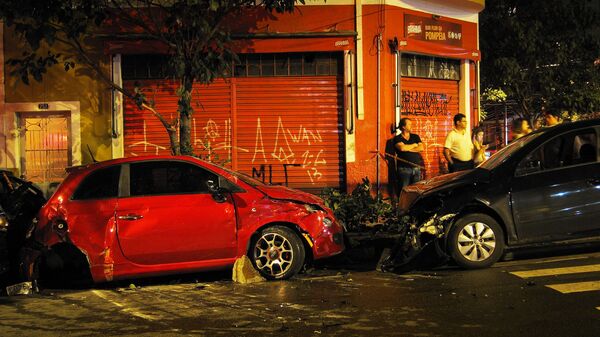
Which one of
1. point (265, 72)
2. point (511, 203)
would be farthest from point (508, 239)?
point (265, 72)

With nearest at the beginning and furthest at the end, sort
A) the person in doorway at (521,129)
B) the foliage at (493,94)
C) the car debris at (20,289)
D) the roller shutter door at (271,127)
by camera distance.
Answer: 1. the car debris at (20,289)
2. the person in doorway at (521,129)
3. the roller shutter door at (271,127)
4. the foliage at (493,94)

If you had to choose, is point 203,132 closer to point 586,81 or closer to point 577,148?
point 577,148

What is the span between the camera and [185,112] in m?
9.60

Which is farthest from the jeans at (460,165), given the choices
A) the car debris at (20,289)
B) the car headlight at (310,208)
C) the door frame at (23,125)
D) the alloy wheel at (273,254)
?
the door frame at (23,125)

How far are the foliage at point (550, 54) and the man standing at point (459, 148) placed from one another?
4.92 m

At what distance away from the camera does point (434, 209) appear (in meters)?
7.50

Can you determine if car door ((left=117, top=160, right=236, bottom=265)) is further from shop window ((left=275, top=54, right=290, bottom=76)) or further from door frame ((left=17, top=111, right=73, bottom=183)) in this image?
door frame ((left=17, top=111, right=73, bottom=183))

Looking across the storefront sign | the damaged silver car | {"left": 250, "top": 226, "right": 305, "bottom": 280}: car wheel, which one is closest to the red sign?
the storefront sign

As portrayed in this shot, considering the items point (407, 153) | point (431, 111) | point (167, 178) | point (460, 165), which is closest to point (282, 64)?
point (407, 153)

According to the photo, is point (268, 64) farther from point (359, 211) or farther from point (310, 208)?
point (310, 208)

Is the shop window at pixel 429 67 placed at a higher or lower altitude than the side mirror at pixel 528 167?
higher

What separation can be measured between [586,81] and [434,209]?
34.9ft

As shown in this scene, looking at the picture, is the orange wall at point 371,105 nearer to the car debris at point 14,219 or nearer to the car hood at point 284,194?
the car hood at point 284,194

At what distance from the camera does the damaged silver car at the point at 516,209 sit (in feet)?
23.7
